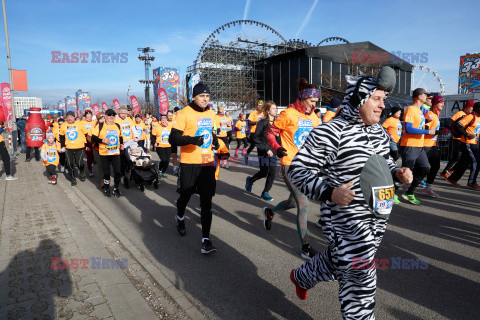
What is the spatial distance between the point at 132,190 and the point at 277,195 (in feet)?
12.4

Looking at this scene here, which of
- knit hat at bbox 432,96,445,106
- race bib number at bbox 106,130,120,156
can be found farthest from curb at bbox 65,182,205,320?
knit hat at bbox 432,96,445,106

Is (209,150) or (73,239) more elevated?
(209,150)

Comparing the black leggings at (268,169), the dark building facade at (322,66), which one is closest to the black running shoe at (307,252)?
the black leggings at (268,169)

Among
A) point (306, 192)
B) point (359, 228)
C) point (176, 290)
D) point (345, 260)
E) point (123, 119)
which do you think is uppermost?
point (123, 119)

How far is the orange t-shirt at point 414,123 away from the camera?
617 centimetres

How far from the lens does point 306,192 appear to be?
1980 mm

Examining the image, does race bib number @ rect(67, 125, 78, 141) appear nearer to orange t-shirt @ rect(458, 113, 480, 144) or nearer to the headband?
the headband

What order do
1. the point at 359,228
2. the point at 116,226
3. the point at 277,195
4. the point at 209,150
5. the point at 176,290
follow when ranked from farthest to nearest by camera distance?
the point at 277,195, the point at 116,226, the point at 209,150, the point at 176,290, the point at 359,228

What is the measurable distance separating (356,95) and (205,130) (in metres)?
2.64

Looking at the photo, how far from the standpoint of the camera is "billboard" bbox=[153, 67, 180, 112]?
49.2 metres

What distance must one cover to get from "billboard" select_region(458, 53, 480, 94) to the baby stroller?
34.5 metres

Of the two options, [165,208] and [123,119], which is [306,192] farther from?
[123,119]

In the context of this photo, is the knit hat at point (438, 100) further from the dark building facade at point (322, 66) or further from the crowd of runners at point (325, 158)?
the dark building facade at point (322, 66)

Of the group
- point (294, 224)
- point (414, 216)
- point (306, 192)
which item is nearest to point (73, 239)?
point (294, 224)
